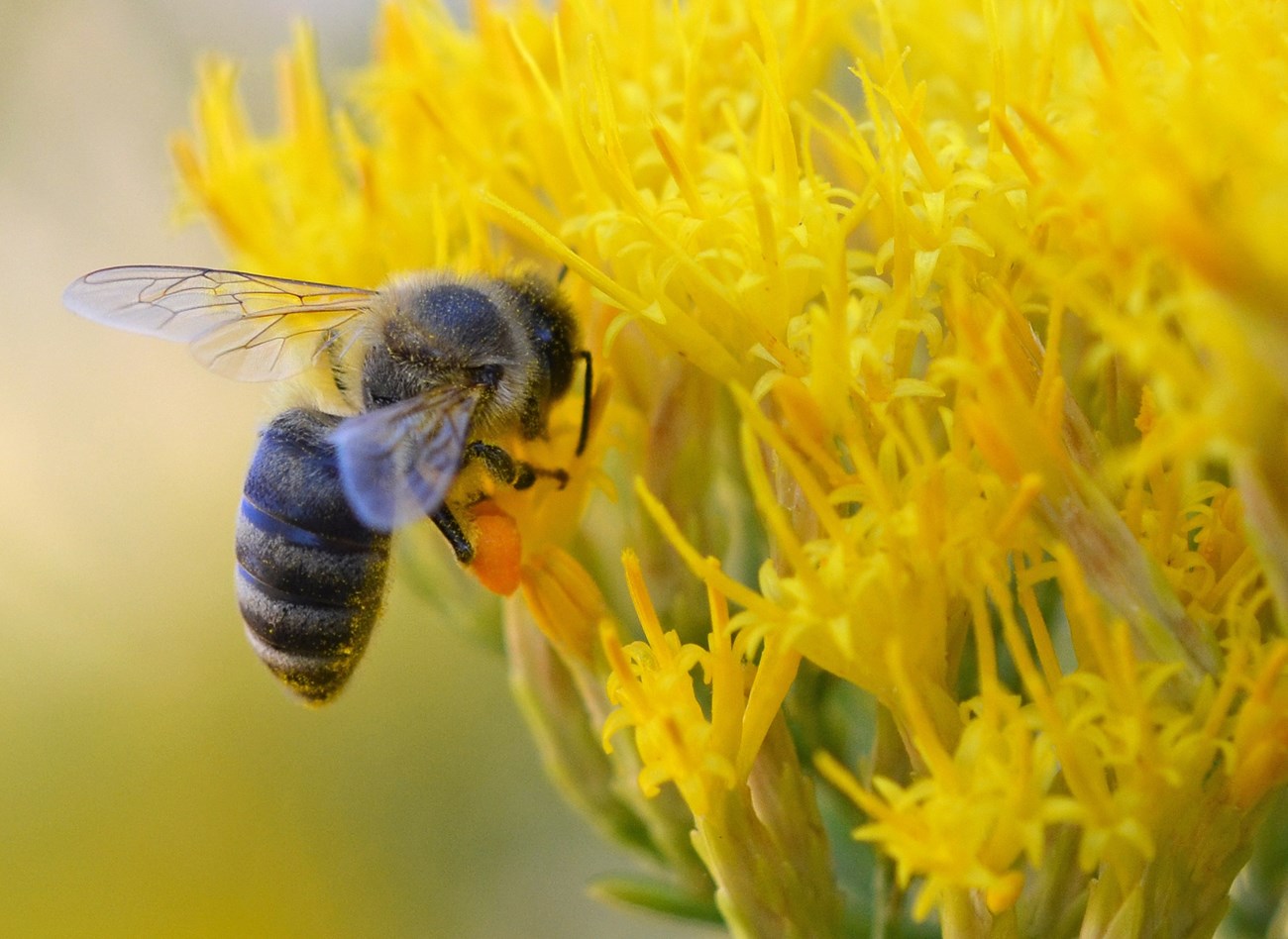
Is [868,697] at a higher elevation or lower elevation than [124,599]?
lower

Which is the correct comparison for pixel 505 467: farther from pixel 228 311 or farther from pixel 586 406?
pixel 228 311

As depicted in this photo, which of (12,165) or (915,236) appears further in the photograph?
(12,165)

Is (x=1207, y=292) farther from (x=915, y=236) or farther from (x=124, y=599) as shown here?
(x=124, y=599)

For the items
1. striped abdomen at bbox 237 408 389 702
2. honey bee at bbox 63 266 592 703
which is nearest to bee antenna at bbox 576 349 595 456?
honey bee at bbox 63 266 592 703

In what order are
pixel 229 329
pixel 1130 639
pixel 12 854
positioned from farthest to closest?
pixel 12 854 → pixel 229 329 → pixel 1130 639

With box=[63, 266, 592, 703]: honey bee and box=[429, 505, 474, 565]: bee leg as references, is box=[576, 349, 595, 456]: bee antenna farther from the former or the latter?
box=[429, 505, 474, 565]: bee leg

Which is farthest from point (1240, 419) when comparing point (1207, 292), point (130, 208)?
point (130, 208)

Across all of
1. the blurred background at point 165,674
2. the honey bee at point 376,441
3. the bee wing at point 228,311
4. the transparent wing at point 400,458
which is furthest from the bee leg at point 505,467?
the blurred background at point 165,674
